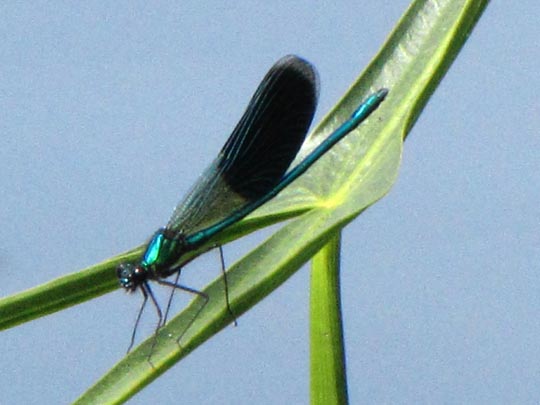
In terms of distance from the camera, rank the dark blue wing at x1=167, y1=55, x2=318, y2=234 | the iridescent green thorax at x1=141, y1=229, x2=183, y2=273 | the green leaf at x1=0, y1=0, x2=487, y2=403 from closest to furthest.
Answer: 1. the green leaf at x1=0, y1=0, x2=487, y2=403
2. the dark blue wing at x1=167, y1=55, x2=318, y2=234
3. the iridescent green thorax at x1=141, y1=229, x2=183, y2=273

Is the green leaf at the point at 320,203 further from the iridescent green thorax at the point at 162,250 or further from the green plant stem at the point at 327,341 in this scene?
the iridescent green thorax at the point at 162,250

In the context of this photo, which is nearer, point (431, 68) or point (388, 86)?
point (431, 68)

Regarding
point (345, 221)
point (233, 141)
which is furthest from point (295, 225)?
point (233, 141)

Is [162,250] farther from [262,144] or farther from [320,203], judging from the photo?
[320,203]

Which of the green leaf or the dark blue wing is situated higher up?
the dark blue wing

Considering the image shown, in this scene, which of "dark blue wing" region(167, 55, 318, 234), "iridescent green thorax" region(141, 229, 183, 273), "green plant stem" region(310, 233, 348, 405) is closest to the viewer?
"green plant stem" region(310, 233, 348, 405)

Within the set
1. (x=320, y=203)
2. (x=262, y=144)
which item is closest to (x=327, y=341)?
(x=320, y=203)

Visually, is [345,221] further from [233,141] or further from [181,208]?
[181,208]

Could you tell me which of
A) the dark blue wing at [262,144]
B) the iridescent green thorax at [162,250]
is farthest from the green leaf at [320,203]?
the iridescent green thorax at [162,250]

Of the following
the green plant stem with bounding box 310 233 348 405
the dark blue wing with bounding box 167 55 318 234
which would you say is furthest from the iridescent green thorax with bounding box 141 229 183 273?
the green plant stem with bounding box 310 233 348 405

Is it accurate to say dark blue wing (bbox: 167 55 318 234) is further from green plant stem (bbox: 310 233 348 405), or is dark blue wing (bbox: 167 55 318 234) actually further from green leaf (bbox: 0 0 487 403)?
green plant stem (bbox: 310 233 348 405)

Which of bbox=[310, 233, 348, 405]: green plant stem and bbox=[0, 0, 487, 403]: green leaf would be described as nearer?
bbox=[0, 0, 487, 403]: green leaf
